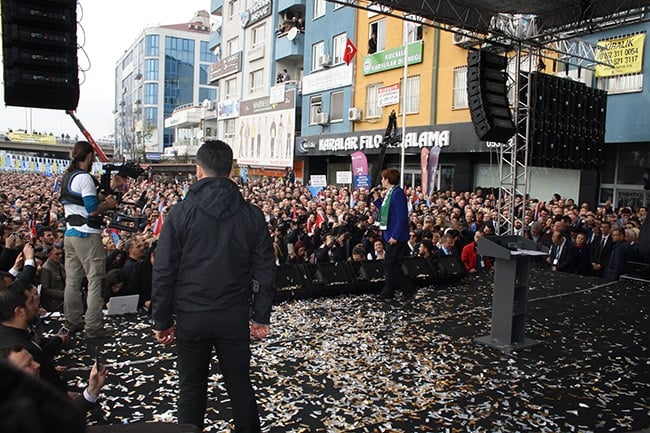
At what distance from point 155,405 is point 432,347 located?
9.36ft

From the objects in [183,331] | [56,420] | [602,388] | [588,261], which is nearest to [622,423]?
[602,388]

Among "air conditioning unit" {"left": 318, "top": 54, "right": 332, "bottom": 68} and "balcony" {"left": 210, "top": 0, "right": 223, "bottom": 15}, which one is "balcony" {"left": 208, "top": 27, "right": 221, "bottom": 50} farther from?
"air conditioning unit" {"left": 318, "top": 54, "right": 332, "bottom": 68}

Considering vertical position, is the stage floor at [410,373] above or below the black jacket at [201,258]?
below

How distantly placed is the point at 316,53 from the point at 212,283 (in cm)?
2799

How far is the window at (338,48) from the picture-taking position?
27212mm

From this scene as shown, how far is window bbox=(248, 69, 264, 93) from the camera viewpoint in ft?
122

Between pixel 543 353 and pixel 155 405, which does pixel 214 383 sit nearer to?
pixel 155 405

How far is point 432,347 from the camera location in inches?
218

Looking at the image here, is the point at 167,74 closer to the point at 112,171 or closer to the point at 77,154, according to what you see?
the point at 112,171

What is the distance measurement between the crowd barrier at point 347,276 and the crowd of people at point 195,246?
1.26 ft

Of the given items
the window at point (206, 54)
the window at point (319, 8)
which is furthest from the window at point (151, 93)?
the window at point (319, 8)

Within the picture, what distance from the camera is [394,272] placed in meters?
7.40

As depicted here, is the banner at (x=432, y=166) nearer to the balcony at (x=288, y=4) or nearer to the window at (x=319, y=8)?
the window at (x=319, y=8)

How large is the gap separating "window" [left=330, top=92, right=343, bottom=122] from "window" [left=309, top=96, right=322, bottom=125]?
1205 millimetres
